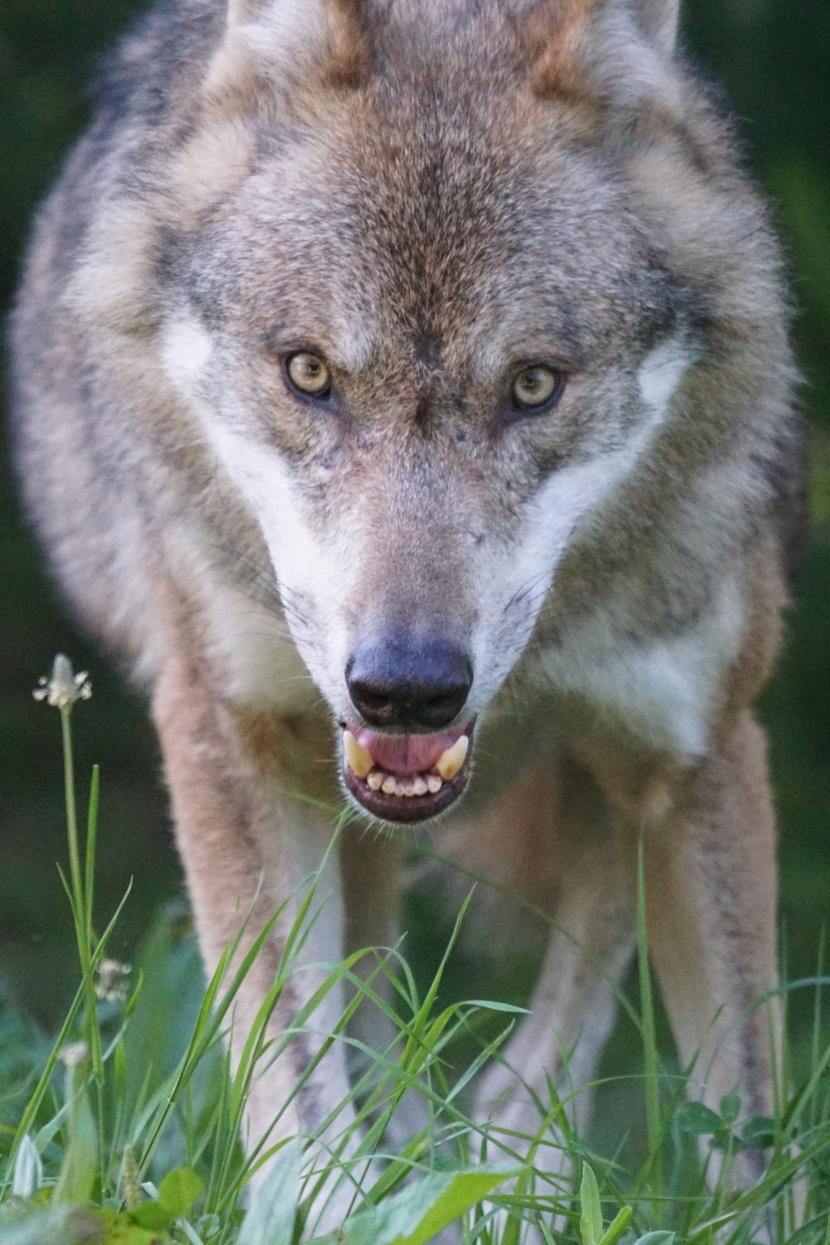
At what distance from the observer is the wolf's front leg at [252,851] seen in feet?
11.2

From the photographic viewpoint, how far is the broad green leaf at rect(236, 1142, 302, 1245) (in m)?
2.12

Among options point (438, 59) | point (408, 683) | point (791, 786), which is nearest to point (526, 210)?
point (438, 59)

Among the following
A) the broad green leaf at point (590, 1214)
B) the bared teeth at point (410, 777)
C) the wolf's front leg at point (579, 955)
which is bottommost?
the wolf's front leg at point (579, 955)

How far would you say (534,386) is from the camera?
114 inches

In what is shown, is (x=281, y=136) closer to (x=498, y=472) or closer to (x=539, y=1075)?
(x=498, y=472)

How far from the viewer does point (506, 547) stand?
110 inches

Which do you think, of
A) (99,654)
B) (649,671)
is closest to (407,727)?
(649,671)

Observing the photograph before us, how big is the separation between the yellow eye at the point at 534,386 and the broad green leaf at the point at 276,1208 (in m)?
1.32

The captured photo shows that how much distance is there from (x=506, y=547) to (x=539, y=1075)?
1907 mm

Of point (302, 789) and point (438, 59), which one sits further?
point (302, 789)

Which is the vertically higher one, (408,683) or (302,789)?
(408,683)

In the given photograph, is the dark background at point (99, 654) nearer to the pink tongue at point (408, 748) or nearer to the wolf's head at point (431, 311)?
the wolf's head at point (431, 311)

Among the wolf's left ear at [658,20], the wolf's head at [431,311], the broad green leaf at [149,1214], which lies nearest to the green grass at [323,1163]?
the broad green leaf at [149,1214]

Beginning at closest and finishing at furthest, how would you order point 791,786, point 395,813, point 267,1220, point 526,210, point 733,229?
point 267,1220 < point 395,813 < point 526,210 < point 733,229 < point 791,786
